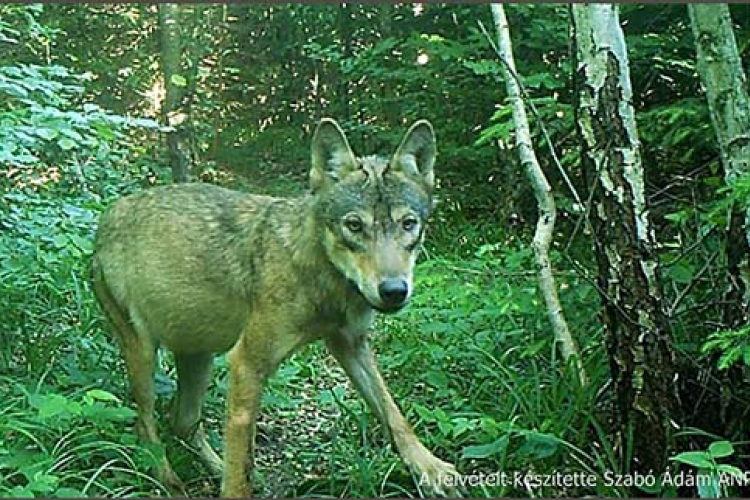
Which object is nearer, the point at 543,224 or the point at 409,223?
the point at 409,223

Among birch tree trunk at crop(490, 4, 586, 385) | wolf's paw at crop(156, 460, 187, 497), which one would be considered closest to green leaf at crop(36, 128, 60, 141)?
wolf's paw at crop(156, 460, 187, 497)

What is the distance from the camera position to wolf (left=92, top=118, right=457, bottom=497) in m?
4.50

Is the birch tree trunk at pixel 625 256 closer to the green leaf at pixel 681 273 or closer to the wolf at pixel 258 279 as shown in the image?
the green leaf at pixel 681 273

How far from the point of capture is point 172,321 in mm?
5445

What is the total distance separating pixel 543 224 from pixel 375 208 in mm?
1462

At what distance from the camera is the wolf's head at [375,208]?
4254mm

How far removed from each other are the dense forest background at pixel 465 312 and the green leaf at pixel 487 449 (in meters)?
0.01

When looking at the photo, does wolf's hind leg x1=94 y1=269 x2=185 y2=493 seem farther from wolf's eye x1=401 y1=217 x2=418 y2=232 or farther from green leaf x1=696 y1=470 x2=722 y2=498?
green leaf x1=696 y1=470 x2=722 y2=498

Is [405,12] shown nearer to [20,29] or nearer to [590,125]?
[20,29]

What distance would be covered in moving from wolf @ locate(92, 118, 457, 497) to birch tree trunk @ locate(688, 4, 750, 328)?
1.39 meters

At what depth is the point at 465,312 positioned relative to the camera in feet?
21.6

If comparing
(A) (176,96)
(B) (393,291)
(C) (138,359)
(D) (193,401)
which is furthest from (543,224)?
(A) (176,96)

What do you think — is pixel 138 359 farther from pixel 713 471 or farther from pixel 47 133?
pixel 713 471

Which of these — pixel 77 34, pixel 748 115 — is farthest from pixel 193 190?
pixel 77 34
